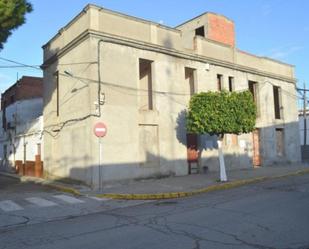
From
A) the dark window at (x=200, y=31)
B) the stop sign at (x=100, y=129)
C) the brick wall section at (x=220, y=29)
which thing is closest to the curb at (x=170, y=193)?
the stop sign at (x=100, y=129)

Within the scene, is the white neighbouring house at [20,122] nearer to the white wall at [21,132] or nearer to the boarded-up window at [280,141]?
the white wall at [21,132]

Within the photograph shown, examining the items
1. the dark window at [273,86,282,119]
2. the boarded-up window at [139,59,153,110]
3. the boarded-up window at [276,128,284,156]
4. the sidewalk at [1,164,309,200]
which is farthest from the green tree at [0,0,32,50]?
the boarded-up window at [276,128,284,156]

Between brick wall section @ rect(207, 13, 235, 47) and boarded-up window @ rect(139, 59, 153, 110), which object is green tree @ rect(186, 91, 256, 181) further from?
brick wall section @ rect(207, 13, 235, 47)

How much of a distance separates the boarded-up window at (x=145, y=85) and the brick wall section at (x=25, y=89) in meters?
14.0

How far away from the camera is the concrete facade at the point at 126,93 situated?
1736cm

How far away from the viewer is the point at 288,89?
95.0ft

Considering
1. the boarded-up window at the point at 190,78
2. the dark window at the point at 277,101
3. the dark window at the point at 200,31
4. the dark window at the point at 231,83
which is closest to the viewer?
the boarded-up window at the point at 190,78

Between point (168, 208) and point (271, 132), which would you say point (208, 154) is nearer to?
point (271, 132)

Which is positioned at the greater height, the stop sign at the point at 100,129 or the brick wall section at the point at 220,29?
the brick wall section at the point at 220,29

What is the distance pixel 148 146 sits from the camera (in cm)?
1902

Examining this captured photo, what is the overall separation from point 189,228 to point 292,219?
2.36 meters

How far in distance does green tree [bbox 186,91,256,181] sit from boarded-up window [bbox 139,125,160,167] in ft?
7.01

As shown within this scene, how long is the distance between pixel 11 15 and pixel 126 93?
228 inches

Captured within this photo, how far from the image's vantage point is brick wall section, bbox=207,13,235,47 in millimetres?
25416
